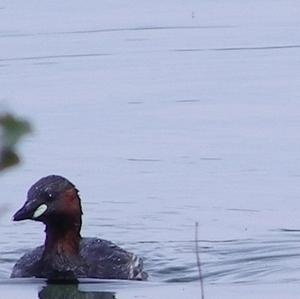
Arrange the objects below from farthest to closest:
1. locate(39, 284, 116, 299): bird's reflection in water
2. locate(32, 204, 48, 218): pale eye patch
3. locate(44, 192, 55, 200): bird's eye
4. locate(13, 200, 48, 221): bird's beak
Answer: locate(44, 192, 55, 200): bird's eye → locate(32, 204, 48, 218): pale eye patch → locate(13, 200, 48, 221): bird's beak → locate(39, 284, 116, 299): bird's reflection in water

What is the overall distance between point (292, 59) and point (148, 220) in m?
6.07

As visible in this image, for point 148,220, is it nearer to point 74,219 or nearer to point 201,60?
point 74,219

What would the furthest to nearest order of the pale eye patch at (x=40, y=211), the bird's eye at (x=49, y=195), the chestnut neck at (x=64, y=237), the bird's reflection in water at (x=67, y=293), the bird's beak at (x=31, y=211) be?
1. the chestnut neck at (x=64, y=237)
2. the bird's eye at (x=49, y=195)
3. the pale eye patch at (x=40, y=211)
4. the bird's beak at (x=31, y=211)
5. the bird's reflection in water at (x=67, y=293)

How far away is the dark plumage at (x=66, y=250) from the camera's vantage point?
1153 centimetres

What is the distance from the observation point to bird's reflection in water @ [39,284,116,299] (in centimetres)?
1104

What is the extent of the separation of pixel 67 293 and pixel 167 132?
4102 millimetres

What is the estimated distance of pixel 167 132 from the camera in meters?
15.2

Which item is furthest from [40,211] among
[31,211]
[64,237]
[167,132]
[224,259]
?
[167,132]

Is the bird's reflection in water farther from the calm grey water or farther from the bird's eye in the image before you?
the bird's eye

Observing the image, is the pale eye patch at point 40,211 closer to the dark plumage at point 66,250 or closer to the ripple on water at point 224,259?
the dark plumage at point 66,250

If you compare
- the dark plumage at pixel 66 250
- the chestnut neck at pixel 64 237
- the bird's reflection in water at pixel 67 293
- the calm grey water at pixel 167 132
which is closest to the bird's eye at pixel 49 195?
the dark plumage at pixel 66 250

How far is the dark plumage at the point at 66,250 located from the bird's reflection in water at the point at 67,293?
158 millimetres

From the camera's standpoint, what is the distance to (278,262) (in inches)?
459

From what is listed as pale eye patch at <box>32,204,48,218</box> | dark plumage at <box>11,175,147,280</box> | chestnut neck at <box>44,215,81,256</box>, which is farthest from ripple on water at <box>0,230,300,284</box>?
pale eye patch at <box>32,204,48,218</box>
